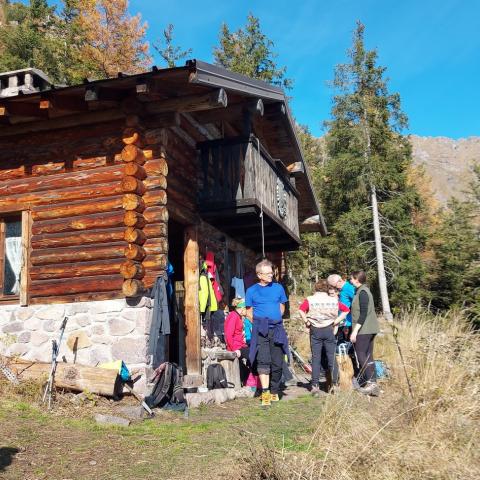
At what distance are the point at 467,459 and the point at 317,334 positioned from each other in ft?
14.3

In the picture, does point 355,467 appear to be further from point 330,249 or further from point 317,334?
point 330,249

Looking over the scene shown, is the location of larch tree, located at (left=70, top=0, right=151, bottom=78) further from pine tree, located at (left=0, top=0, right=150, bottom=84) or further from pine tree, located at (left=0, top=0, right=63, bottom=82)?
pine tree, located at (left=0, top=0, right=63, bottom=82)

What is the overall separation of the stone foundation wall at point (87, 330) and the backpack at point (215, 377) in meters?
1.32

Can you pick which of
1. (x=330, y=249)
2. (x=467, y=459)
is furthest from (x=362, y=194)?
(x=467, y=459)

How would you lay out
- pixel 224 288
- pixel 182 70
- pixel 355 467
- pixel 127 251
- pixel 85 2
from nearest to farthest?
pixel 355 467
pixel 182 70
pixel 127 251
pixel 224 288
pixel 85 2

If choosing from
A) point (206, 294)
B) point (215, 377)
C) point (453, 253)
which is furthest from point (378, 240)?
point (215, 377)

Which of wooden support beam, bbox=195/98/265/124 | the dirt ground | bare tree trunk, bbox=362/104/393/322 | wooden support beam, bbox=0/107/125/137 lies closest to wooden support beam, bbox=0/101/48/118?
wooden support beam, bbox=0/107/125/137

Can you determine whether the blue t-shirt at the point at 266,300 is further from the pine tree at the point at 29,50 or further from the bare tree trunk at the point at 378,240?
the pine tree at the point at 29,50

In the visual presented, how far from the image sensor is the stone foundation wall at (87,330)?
7383 millimetres

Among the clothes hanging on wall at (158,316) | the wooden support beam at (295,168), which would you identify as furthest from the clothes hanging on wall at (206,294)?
the wooden support beam at (295,168)

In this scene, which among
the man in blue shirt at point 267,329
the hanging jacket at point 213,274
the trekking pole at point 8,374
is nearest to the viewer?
the trekking pole at point 8,374

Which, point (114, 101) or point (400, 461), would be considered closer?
point (400, 461)

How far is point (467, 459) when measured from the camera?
140 inches

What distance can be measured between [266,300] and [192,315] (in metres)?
2.12
